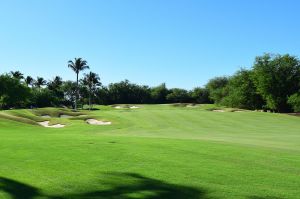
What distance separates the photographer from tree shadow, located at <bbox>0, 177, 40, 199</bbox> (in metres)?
7.77

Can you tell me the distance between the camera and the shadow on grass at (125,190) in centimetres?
780

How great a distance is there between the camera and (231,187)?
8438mm

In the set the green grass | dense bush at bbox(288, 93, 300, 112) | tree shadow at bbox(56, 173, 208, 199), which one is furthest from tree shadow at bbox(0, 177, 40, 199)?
dense bush at bbox(288, 93, 300, 112)

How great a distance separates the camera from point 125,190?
8.27 m

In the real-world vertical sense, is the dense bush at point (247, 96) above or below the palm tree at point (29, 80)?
below

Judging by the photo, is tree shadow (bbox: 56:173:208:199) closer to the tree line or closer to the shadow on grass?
the shadow on grass

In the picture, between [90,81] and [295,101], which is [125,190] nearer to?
[295,101]

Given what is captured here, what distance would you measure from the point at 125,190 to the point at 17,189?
7.14 ft

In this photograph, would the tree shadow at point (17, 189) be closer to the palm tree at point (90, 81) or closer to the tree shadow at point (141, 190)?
the tree shadow at point (141, 190)

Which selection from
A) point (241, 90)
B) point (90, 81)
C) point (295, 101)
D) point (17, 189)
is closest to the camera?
point (17, 189)

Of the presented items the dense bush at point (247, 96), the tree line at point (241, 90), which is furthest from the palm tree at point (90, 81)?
the dense bush at point (247, 96)

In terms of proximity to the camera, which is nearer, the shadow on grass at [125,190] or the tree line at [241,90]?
the shadow on grass at [125,190]

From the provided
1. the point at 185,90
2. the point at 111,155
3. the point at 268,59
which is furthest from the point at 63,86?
the point at 111,155

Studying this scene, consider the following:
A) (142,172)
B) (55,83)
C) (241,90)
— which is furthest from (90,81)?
(142,172)
